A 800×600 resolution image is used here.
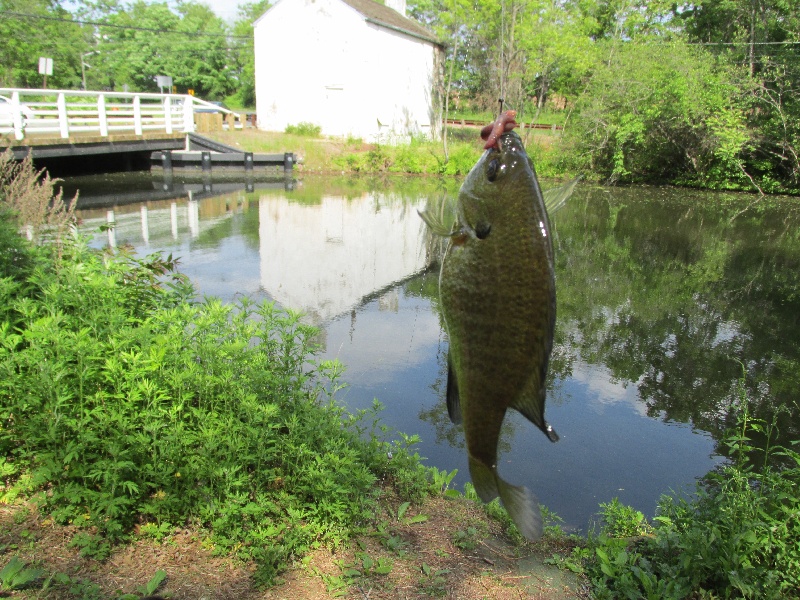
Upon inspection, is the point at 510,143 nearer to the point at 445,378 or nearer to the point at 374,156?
the point at 445,378

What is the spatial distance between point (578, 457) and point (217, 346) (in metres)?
4.24

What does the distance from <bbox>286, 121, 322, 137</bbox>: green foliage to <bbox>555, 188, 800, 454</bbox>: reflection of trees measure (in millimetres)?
16960

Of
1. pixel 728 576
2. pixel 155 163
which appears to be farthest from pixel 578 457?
pixel 155 163

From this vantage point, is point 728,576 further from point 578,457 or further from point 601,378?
point 601,378

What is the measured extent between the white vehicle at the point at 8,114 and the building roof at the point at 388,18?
56.5ft

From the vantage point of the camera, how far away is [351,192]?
24.5 metres

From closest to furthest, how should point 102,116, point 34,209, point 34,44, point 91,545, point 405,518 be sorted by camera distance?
1. point 91,545
2. point 405,518
3. point 34,209
4. point 102,116
5. point 34,44

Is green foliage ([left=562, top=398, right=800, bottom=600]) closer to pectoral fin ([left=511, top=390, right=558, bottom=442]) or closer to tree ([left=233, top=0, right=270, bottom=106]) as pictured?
pectoral fin ([left=511, top=390, right=558, bottom=442])

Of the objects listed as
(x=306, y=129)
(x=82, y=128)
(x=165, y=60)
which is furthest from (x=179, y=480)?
(x=165, y=60)

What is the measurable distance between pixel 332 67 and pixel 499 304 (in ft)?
110

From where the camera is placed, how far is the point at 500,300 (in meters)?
1.65

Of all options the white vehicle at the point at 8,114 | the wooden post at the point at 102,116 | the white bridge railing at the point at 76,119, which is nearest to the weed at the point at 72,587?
the white bridge railing at the point at 76,119

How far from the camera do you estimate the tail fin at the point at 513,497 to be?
1667 mm

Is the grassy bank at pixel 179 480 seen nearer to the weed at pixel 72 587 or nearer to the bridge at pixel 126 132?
the weed at pixel 72 587
